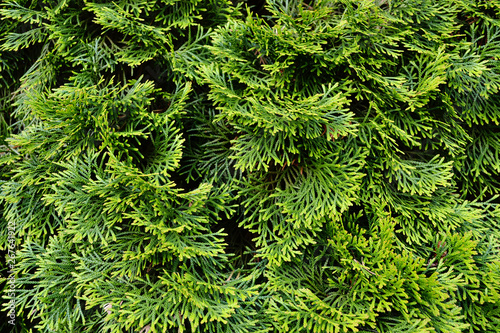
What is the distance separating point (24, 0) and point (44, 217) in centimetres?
145

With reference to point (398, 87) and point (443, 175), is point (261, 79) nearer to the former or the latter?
point (398, 87)

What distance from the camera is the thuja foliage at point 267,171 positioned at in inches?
73.7

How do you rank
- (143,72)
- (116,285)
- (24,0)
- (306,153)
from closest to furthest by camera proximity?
(116,285) < (306,153) < (24,0) < (143,72)

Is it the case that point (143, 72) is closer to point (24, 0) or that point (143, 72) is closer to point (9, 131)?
point (24, 0)

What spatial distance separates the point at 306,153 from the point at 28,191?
1831 mm

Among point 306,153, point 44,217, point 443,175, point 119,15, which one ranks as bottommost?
point 44,217

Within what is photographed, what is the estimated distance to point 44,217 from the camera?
7.35 feet

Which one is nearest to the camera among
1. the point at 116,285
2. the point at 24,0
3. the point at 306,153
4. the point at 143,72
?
the point at 116,285

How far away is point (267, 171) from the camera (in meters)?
2.02

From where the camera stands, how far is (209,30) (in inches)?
85.2

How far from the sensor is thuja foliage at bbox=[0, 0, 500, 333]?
1.87 meters

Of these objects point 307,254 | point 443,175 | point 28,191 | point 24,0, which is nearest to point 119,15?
point 24,0

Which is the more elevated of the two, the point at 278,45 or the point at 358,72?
the point at 278,45

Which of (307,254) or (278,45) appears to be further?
(307,254)
